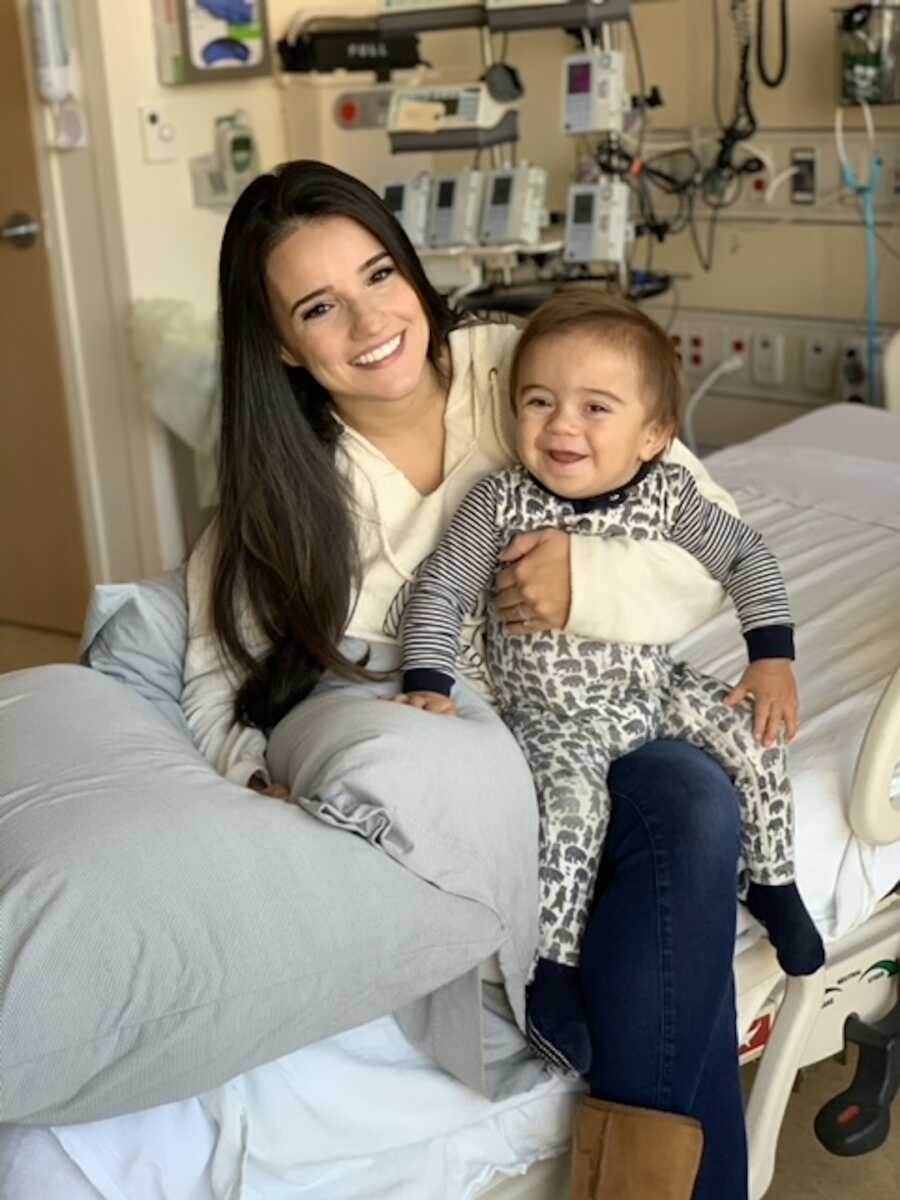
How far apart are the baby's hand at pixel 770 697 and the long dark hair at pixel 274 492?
0.43 metres

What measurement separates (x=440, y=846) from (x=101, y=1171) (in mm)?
408

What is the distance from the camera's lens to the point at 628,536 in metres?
1.76

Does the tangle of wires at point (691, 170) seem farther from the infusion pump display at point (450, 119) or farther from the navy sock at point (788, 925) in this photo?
the navy sock at point (788, 925)

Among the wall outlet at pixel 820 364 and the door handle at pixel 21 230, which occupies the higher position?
the door handle at pixel 21 230

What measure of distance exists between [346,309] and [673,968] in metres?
0.82

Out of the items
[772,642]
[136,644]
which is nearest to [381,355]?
[136,644]

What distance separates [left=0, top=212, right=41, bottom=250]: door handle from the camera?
375cm

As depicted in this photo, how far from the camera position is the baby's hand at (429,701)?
5.36 feet

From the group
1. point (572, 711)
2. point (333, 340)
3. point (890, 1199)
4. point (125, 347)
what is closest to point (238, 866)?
point (572, 711)

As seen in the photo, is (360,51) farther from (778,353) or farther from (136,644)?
(136,644)

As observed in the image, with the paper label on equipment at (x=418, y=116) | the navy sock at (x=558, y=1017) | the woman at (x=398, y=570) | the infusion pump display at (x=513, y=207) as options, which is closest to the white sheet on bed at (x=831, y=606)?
the woman at (x=398, y=570)

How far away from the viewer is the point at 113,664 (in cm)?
184

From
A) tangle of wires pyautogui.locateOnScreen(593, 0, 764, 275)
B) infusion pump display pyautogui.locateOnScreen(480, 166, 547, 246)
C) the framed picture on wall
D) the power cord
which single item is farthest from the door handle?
the power cord

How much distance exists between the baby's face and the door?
93.4 inches
